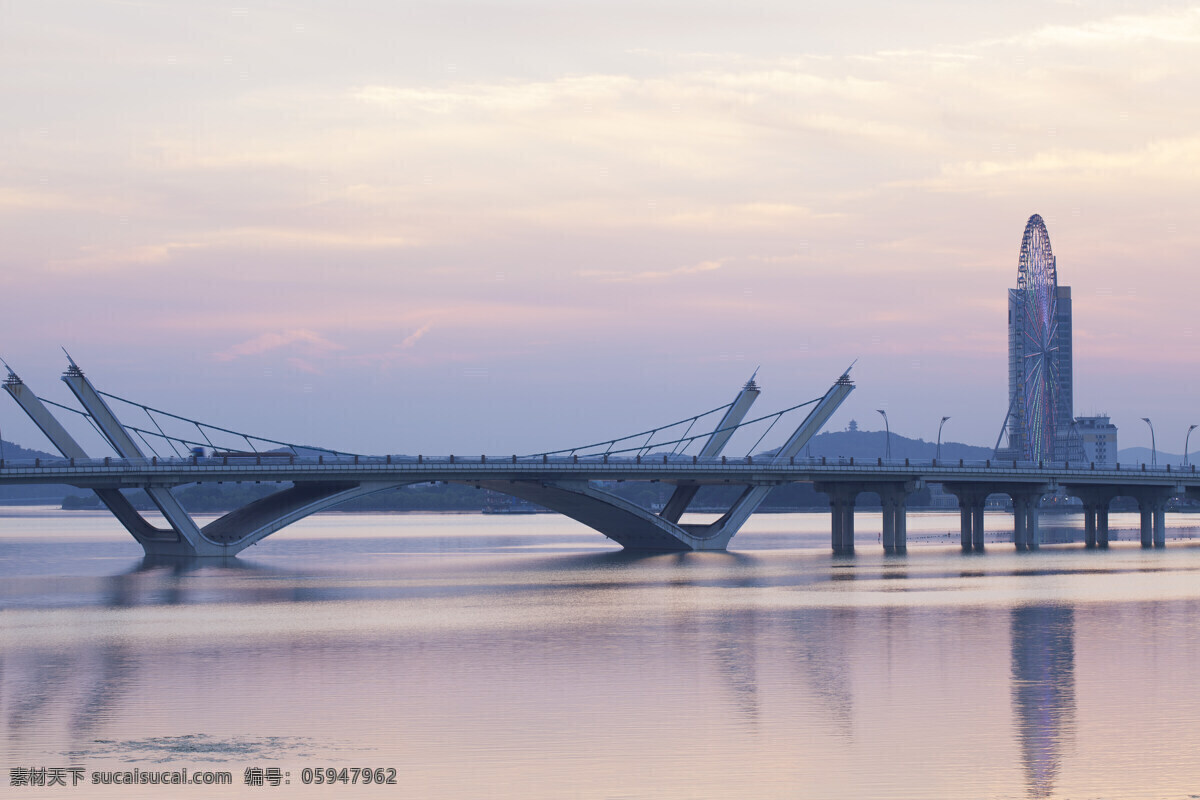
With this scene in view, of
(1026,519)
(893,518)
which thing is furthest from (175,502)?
(1026,519)

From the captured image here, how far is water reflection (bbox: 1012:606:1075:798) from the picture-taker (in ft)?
86.3

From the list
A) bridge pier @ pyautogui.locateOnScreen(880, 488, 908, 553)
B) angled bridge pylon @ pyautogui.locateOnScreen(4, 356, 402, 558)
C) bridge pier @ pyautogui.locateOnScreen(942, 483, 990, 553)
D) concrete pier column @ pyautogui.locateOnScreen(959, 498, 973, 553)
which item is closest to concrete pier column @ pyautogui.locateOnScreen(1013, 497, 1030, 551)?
bridge pier @ pyautogui.locateOnScreen(942, 483, 990, 553)

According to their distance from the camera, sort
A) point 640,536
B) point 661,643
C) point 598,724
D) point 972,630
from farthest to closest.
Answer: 1. point 640,536
2. point 972,630
3. point 661,643
4. point 598,724

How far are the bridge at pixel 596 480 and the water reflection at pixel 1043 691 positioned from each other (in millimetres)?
48854

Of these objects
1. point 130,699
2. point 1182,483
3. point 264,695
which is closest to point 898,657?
point 264,695

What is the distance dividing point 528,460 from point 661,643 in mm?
56150

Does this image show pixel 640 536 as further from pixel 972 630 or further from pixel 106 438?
pixel 972 630

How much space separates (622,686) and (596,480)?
6883 centimetres

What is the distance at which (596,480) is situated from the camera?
10475 cm

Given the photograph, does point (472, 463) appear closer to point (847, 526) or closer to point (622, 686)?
point (847, 526)

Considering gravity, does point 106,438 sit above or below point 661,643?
above

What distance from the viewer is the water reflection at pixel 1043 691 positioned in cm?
2630

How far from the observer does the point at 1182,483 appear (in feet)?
425

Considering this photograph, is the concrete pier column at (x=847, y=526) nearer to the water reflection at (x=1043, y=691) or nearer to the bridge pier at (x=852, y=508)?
the bridge pier at (x=852, y=508)
